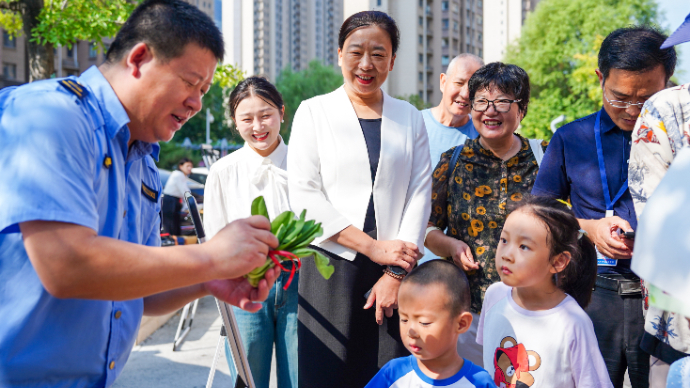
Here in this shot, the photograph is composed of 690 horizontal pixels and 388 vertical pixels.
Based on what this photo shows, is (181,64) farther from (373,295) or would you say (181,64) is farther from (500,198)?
(500,198)

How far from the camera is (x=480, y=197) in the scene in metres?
2.86

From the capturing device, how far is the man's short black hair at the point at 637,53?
2.34 m

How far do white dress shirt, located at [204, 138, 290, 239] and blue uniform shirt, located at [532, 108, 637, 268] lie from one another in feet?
4.93

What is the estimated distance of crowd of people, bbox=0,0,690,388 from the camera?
1283 mm

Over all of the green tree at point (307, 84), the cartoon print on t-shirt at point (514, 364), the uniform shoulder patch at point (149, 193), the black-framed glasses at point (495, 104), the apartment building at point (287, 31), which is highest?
the apartment building at point (287, 31)

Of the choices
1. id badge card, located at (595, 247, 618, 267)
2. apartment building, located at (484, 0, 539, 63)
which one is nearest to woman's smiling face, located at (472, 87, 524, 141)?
id badge card, located at (595, 247, 618, 267)

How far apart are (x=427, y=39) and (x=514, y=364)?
2717 inches

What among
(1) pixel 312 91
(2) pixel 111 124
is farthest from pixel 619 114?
(1) pixel 312 91

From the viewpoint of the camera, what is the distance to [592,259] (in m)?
2.43

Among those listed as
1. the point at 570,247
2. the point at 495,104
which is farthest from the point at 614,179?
the point at 495,104

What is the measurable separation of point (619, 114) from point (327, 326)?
1612 millimetres

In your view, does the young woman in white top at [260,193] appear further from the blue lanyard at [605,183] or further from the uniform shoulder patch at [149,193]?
the blue lanyard at [605,183]

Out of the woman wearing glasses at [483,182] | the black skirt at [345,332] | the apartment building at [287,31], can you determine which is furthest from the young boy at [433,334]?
the apartment building at [287,31]

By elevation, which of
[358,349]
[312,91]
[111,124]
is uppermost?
[312,91]
